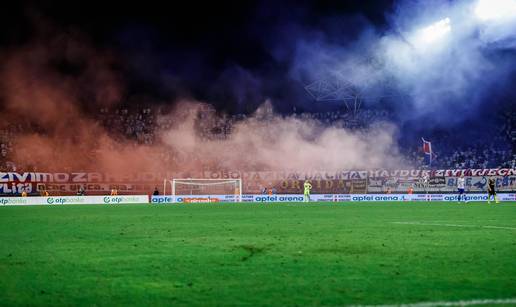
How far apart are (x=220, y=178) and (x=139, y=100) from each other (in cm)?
1277

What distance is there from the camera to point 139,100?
184 ft

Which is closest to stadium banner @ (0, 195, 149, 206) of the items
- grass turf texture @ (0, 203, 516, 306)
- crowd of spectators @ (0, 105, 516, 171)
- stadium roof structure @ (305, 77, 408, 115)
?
crowd of spectators @ (0, 105, 516, 171)

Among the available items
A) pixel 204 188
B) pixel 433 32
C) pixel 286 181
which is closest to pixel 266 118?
pixel 286 181

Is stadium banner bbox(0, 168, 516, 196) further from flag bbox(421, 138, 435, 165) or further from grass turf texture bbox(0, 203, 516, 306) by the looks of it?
grass turf texture bbox(0, 203, 516, 306)

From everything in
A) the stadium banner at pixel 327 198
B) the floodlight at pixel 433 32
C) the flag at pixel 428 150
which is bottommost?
the stadium banner at pixel 327 198

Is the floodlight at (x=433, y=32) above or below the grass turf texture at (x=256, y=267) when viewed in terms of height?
above

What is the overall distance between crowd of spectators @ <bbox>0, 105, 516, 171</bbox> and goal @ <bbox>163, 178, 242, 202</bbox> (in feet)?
14.2

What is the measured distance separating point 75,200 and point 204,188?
34.3 ft

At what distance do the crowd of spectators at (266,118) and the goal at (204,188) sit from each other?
4332mm

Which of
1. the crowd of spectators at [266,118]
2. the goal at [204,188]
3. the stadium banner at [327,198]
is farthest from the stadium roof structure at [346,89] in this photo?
the goal at [204,188]

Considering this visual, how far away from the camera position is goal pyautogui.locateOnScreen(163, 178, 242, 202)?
4744 cm

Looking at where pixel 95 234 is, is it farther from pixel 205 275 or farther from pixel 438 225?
pixel 438 225

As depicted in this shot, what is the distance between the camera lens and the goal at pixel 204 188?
4744cm

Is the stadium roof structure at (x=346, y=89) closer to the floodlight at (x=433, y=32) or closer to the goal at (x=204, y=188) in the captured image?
the floodlight at (x=433, y=32)
